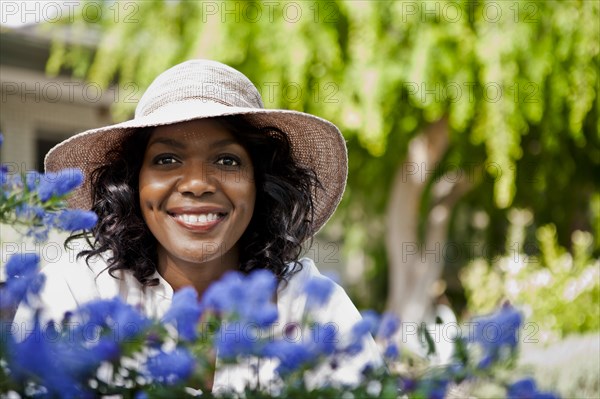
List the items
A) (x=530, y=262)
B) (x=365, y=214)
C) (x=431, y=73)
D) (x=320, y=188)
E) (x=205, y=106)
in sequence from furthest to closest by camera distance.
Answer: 1. (x=365, y=214)
2. (x=530, y=262)
3. (x=431, y=73)
4. (x=320, y=188)
5. (x=205, y=106)

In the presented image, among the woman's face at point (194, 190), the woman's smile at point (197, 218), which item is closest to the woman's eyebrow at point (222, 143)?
the woman's face at point (194, 190)

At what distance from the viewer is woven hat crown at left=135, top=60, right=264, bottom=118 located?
178 cm

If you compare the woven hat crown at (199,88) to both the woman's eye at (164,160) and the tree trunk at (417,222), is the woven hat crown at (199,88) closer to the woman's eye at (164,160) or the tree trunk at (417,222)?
the woman's eye at (164,160)

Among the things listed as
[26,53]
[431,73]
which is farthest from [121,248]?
[26,53]

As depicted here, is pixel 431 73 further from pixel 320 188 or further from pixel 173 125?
pixel 173 125

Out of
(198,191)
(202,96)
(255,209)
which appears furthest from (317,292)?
(255,209)

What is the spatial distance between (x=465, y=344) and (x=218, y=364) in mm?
219

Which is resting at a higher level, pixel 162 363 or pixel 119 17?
pixel 119 17

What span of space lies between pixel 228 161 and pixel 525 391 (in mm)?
1087

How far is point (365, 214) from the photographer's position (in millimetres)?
9820

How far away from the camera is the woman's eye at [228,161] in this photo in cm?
174

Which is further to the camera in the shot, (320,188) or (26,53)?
(26,53)

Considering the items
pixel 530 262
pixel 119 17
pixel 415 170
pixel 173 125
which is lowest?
pixel 530 262

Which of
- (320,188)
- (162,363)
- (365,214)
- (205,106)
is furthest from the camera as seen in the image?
(365,214)
